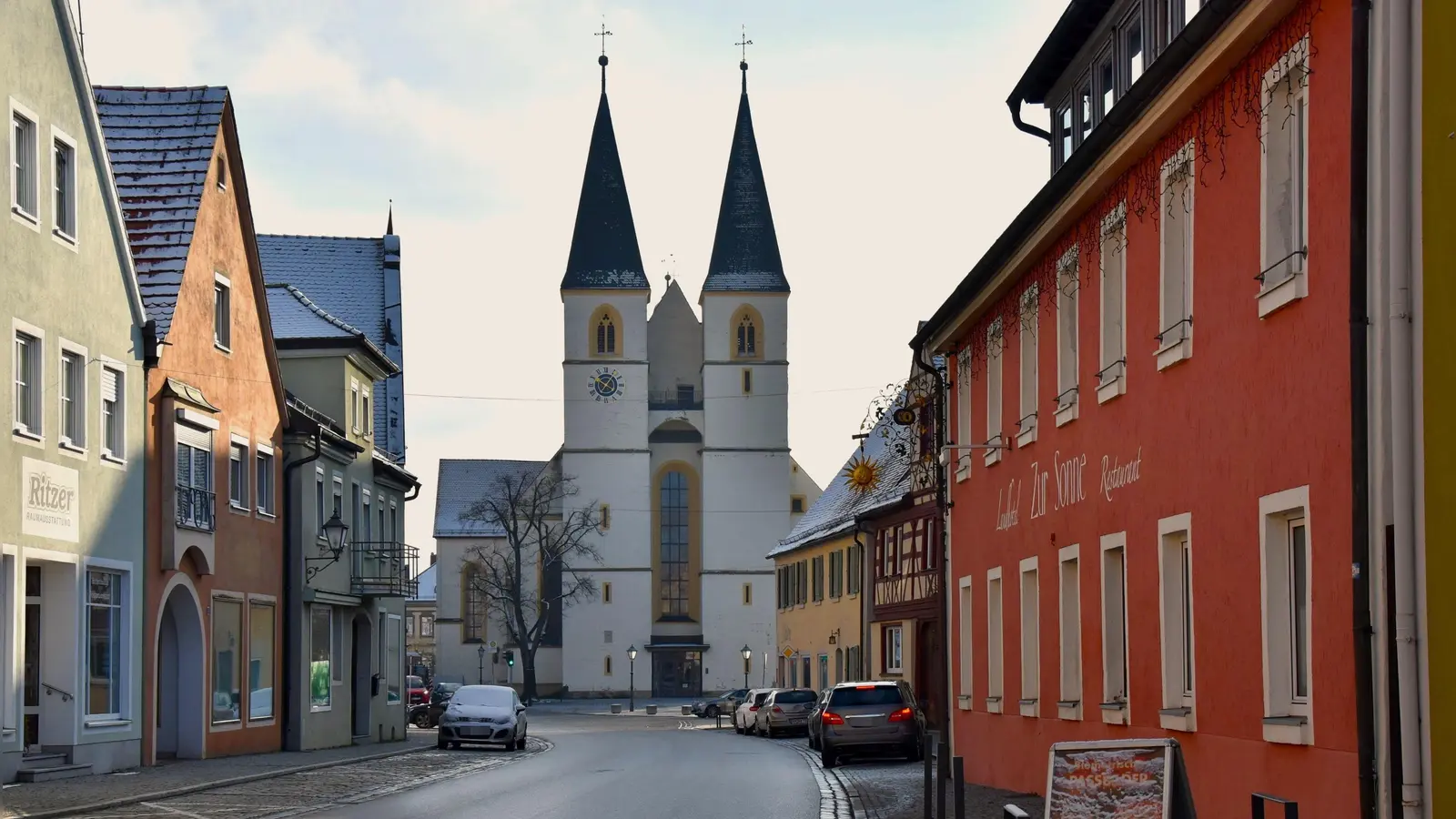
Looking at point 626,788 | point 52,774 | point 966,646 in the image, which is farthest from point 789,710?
point 52,774

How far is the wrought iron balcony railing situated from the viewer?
99.3 ft

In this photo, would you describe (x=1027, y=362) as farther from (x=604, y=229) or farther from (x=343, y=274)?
(x=604, y=229)

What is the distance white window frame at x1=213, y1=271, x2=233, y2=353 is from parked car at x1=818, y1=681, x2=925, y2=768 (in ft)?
38.7

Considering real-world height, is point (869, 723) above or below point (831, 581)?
below

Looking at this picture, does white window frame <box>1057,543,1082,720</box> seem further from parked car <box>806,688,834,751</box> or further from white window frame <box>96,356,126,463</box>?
parked car <box>806,688,834,751</box>

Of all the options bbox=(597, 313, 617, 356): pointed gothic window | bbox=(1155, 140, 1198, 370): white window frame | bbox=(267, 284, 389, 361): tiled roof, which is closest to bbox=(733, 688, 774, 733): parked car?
bbox=(267, 284, 389, 361): tiled roof

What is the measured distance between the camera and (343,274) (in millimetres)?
51031

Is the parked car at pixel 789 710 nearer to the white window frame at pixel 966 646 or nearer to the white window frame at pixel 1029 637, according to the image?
the white window frame at pixel 966 646

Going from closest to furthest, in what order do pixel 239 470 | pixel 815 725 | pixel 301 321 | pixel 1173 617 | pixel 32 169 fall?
pixel 1173 617 → pixel 32 169 → pixel 239 470 → pixel 815 725 → pixel 301 321

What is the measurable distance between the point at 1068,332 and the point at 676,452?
85.5 meters

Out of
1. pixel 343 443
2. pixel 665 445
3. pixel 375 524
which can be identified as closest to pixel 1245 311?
pixel 343 443

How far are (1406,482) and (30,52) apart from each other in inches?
776

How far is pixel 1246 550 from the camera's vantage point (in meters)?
12.9

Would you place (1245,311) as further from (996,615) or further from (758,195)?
(758,195)
